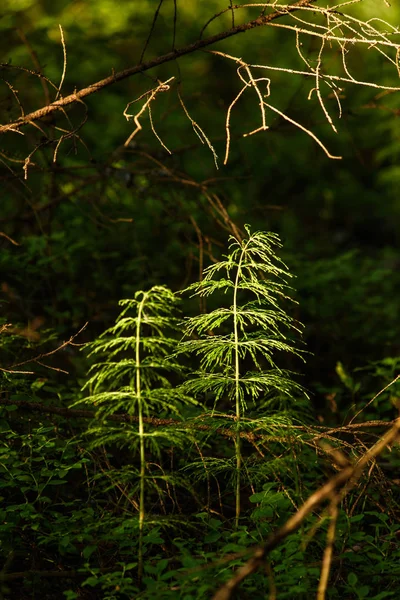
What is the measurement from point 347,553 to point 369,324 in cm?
391

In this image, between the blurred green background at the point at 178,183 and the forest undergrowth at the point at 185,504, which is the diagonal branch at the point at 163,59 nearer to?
the blurred green background at the point at 178,183

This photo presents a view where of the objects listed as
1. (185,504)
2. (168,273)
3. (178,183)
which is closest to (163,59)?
(185,504)

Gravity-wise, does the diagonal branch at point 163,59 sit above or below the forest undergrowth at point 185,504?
above

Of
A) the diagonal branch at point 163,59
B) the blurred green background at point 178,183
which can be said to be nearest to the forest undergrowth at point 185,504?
the diagonal branch at point 163,59

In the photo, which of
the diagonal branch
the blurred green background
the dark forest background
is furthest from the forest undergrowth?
the blurred green background

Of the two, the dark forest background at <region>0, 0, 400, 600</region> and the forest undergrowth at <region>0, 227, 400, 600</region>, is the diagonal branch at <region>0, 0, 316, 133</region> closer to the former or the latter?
the dark forest background at <region>0, 0, 400, 600</region>

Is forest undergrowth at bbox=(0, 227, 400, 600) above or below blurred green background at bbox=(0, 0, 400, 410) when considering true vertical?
below

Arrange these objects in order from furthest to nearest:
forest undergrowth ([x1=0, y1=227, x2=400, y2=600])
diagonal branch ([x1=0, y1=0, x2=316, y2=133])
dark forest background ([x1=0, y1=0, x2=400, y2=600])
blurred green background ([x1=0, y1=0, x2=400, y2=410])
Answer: blurred green background ([x1=0, y1=0, x2=400, y2=410]) < diagonal branch ([x1=0, y1=0, x2=316, y2=133]) < dark forest background ([x1=0, y1=0, x2=400, y2=600]) < forest undergrowth ([x1=0, y1=227, x2=400, y2=600])

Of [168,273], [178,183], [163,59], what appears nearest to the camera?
[163,59]

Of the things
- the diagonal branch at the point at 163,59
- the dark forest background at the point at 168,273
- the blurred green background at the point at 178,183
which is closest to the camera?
the dark forest background at the point at 168,273

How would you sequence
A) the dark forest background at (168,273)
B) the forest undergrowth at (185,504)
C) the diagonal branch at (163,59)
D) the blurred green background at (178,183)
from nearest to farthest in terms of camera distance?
the forest undergrowth at (185,504), the dark forest background at (168,273), the diagonal branch at (163,59), the blurred green background at (178,183)

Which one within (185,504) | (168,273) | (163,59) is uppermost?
(163,59)

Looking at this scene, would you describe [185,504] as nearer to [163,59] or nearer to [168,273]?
[163,59]

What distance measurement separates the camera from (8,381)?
3555 millimetres
